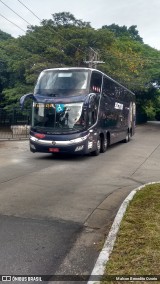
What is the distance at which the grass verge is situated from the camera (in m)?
4.03

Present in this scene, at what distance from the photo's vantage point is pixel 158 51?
48.5 meters

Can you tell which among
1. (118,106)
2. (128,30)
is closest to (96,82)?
(118,106)

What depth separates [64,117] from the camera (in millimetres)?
14117

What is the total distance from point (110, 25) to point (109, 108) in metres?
55.6

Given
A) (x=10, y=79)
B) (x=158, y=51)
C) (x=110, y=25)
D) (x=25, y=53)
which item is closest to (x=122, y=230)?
(x=25, y=53)

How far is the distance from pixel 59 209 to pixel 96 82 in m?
9.66

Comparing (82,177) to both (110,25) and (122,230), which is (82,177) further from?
(110,25)

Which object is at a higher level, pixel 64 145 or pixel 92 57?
pixel 92 57

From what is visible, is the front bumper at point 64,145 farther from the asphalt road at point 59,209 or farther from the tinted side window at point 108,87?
the tinted side window at point 108,87

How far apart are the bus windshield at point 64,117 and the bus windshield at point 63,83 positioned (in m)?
0.67

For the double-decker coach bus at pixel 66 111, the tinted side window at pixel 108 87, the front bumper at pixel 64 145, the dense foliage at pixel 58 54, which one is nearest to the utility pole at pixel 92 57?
the dense foliage at pixel 58 54

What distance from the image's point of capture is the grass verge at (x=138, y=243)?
4031mm

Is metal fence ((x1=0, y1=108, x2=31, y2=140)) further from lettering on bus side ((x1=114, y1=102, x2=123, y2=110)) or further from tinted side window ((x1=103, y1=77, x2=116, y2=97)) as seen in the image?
tinted side window ((x1=103, y1=77, x2=116, y2=97))

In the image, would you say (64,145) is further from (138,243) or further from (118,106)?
(138,243)
